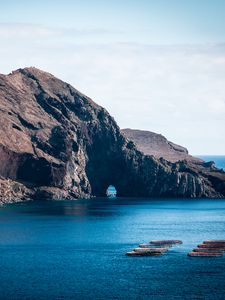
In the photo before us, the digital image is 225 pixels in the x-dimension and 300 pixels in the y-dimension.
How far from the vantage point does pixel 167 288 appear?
188 m

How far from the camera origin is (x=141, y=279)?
199000 mm

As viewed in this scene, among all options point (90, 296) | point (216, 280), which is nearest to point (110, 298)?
point (90, 296)

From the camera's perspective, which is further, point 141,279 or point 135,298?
point 141,279

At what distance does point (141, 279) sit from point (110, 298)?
21504mm

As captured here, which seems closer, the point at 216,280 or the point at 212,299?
the point at 212,299

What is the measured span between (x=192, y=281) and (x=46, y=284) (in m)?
35.1

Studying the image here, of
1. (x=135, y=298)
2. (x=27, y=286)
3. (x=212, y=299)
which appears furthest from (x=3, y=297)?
(x=212, y=299)

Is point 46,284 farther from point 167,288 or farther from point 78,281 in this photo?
point 167,288

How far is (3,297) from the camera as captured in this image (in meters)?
180

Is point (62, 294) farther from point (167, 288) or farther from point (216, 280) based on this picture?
point (216, 280)

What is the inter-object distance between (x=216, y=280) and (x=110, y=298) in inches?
1254

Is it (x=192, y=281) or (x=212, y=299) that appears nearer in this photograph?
(x=212, y=299)

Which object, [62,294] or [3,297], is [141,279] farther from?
[3,297]

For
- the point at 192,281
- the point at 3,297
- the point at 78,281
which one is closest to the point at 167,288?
the point at 192,281
